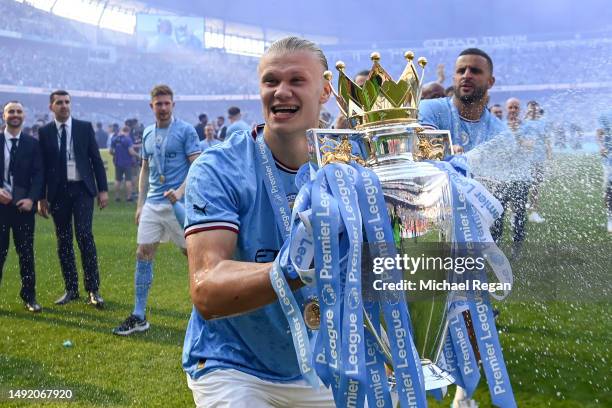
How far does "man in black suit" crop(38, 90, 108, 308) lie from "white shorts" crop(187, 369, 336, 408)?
539cm

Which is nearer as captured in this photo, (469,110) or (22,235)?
(469,110)

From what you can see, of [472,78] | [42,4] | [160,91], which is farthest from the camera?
[42,4]

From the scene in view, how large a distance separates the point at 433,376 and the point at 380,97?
67 cm

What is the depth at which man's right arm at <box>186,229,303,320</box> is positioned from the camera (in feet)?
5.48

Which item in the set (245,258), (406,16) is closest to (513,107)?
(245,258)

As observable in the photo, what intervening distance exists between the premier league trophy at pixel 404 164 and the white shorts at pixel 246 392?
2.15 feet

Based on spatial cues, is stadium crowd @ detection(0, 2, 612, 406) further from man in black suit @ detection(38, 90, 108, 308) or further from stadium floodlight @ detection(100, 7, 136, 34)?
stadium floodlight @ detection(100, 7, 136, 34)

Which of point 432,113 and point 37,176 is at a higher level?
point 432,113

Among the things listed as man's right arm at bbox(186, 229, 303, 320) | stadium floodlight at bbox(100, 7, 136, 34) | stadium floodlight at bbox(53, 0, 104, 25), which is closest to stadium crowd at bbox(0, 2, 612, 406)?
man's right arm at bbox(186, 229, 303, 320)

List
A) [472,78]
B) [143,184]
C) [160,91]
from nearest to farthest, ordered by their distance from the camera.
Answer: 1. [472,78]
2. [160,91]
3. [143,184]

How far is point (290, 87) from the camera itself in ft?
6.89

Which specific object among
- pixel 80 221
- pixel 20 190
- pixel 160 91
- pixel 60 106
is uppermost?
pixel 160 91

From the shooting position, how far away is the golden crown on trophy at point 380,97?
1739 mm

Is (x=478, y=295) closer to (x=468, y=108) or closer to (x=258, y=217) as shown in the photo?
(x=258, y=217)
